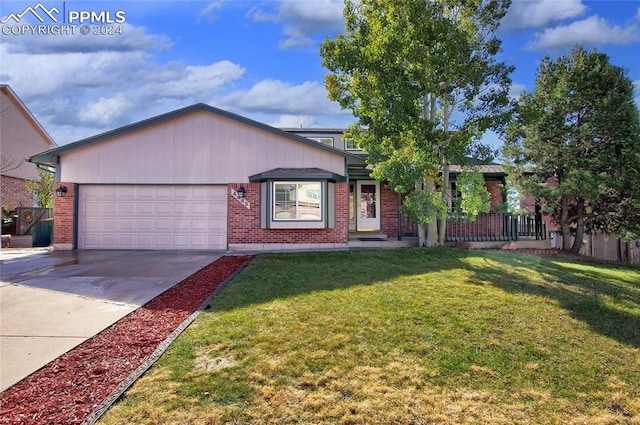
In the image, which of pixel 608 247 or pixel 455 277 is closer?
pixel 455 277

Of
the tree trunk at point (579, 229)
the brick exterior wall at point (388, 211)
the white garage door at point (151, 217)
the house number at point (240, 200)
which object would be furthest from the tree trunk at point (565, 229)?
the white garage door at point (151, 217)

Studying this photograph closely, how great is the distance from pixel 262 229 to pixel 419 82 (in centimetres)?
682

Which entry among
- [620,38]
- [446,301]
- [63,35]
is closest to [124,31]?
[63,35]

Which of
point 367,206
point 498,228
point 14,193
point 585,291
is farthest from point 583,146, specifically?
point 14,193

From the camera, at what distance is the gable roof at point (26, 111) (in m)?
20.0

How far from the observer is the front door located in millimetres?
14992

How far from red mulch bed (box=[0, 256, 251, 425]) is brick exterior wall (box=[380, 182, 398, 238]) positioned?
9878 millimetres

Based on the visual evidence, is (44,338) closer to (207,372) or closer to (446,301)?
(207,372)

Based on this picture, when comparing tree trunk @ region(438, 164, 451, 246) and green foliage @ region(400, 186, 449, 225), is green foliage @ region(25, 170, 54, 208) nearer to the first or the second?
green foliage @ region(400, 186, 449, 225)

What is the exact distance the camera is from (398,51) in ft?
32.4

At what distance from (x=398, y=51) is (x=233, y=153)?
6317 mm

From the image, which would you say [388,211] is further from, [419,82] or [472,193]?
[419,82]

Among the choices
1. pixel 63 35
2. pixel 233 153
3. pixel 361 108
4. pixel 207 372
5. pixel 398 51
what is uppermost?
pixel 63 35

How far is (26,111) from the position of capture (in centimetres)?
2173
